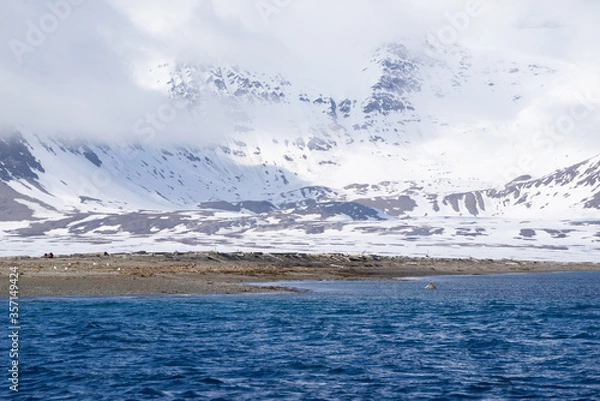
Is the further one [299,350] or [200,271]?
[200,271]

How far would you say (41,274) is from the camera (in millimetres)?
72375

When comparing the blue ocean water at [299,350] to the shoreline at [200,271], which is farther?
the shoreline at [200,271]

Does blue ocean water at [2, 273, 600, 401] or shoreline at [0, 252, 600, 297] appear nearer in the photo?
blue ocean water at [2, 273, 600, 401]

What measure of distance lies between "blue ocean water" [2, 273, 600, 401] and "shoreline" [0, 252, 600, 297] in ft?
22.9

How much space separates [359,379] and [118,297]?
102 feet

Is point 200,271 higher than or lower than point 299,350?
higher

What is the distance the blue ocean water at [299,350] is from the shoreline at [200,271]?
697cm

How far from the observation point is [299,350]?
37.2 meters

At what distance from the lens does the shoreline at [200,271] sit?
2559 inches

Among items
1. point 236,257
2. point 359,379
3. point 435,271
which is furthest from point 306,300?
point 435,271

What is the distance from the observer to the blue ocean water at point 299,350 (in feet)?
95.3

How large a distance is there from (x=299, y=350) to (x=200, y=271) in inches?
1999

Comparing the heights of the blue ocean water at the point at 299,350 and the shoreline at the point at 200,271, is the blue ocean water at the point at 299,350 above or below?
below

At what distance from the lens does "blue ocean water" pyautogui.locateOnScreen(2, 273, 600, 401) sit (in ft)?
95.3
